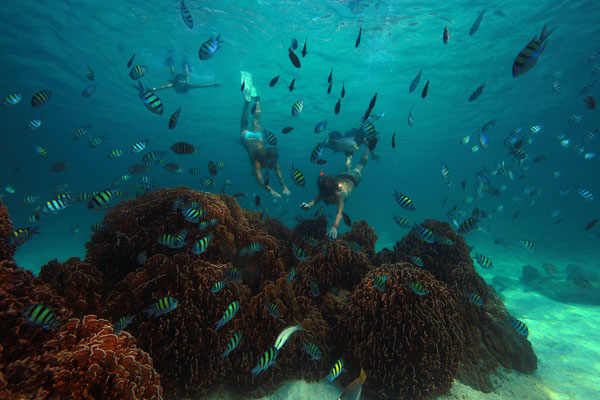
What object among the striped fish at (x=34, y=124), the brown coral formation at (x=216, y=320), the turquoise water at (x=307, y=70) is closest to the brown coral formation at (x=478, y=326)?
the brown coral formation at (x=216, y=320)

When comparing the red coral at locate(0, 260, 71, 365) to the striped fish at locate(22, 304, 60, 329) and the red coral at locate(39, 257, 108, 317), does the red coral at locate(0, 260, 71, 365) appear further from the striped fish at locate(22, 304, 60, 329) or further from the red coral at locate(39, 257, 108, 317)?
the red coral at locate(39, 257, 108, 317)

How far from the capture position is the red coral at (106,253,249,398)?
3.77m

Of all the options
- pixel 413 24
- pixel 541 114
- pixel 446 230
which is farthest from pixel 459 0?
pixel 541 114

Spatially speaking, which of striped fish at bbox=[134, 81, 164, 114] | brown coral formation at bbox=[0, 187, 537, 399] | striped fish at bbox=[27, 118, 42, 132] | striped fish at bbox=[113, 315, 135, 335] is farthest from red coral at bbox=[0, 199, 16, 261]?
striped fish at bbox=[27, 118, 42, 132]

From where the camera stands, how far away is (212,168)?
8.34 meters

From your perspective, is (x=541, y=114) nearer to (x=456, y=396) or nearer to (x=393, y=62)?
(x=393, y=62)

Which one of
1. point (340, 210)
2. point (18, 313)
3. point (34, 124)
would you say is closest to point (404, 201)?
point (340, 210)

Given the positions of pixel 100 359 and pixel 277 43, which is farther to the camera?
pixel 277 43

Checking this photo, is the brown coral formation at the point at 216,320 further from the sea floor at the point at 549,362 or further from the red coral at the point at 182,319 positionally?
the sea floor at the point at 549,362

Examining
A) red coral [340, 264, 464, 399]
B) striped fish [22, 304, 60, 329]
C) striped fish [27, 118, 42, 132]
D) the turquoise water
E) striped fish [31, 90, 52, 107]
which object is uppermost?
the turquoise water

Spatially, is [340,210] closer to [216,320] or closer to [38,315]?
[216,320]

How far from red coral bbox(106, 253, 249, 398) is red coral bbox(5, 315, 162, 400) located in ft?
2.17

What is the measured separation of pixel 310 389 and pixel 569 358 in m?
7.44

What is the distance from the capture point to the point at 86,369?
2625 millimetres
